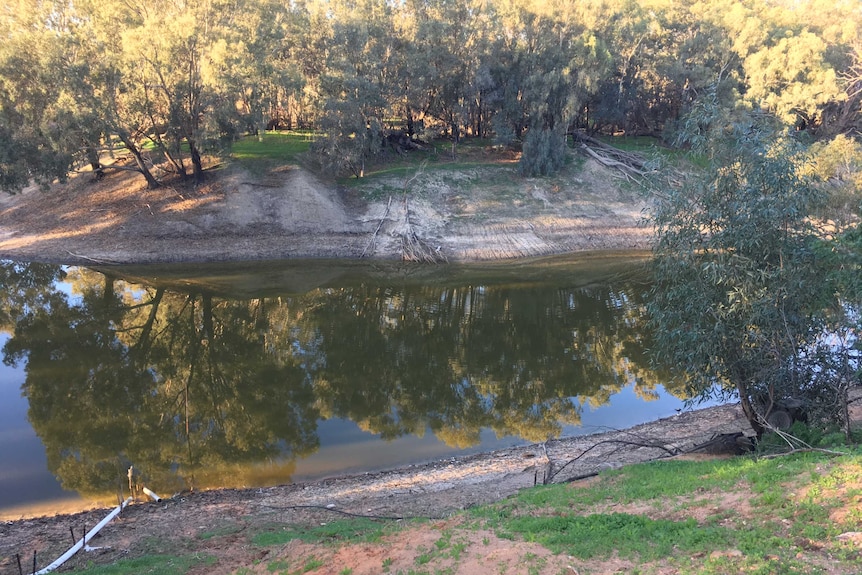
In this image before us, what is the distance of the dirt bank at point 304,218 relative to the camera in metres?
33.8

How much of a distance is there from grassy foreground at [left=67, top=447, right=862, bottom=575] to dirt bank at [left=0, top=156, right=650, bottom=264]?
25.4 m

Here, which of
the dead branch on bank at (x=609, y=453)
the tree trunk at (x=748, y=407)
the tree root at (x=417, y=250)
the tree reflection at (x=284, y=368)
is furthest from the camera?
the tree root at (x=417, y=250)

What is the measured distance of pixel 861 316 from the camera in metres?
10.8

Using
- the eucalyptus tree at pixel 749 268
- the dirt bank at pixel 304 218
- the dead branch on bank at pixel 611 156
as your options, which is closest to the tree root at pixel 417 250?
the dirt bank at pixel 304 218

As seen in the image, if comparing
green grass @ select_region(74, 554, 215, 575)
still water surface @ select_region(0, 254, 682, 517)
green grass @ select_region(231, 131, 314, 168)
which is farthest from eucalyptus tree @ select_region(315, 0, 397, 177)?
green grass @ select_region(74, 554, 215, 575)

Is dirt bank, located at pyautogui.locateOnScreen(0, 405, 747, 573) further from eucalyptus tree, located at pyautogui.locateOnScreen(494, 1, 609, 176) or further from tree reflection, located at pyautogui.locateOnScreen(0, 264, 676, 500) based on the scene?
eucalyptus tree, located at pyautogui.locateOnScreen(494, 1, 609, 176)

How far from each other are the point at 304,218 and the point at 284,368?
18.4m

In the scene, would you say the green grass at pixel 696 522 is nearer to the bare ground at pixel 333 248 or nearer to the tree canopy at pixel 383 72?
the bare ground at pixel 333 248

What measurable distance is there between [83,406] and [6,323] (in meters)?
10.4

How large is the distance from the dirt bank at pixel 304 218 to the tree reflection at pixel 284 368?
222 inches

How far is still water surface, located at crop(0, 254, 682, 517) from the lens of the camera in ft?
48.8

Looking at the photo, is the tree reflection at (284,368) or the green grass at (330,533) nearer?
the green grass at (330,533)

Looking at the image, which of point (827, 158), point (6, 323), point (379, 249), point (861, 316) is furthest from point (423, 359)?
point (827, 158)

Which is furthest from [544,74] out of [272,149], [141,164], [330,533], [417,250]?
[330,533]
